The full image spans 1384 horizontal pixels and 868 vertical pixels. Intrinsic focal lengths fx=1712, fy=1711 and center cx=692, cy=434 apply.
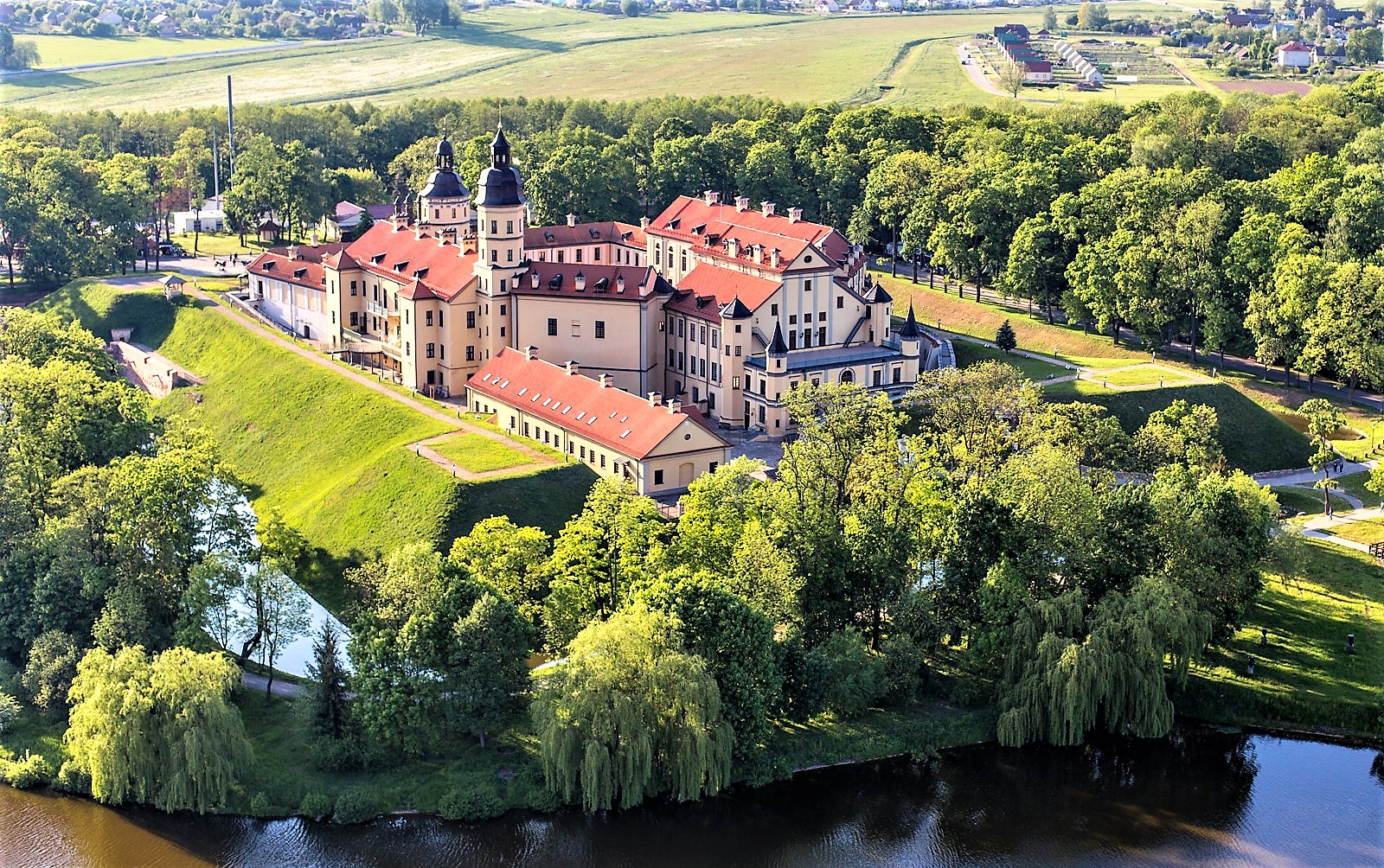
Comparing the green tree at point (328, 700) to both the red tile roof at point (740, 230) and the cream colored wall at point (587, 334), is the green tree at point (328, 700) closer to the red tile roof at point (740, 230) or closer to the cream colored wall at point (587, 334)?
the cream colored wall at point (587, 334)

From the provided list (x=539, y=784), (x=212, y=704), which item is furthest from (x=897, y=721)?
(x=212, y=704)

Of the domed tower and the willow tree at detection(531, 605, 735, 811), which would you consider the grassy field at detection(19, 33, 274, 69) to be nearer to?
the domed tower

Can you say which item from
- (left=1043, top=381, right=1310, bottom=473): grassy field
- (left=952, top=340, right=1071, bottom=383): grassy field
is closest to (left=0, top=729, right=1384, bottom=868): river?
(left=1043, top=381, right=1310, bottom=473): grassy field

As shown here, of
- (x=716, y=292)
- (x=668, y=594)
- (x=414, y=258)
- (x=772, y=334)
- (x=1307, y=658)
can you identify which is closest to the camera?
(x=668, y=594)

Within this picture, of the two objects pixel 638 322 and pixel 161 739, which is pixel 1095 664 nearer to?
pixel 161 739

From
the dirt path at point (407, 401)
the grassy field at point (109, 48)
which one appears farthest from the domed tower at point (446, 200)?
the grassy field at point (109, 48)

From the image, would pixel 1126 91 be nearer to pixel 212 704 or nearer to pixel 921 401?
pixel 921 401

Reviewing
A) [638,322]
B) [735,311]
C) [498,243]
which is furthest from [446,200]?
[735,311]
